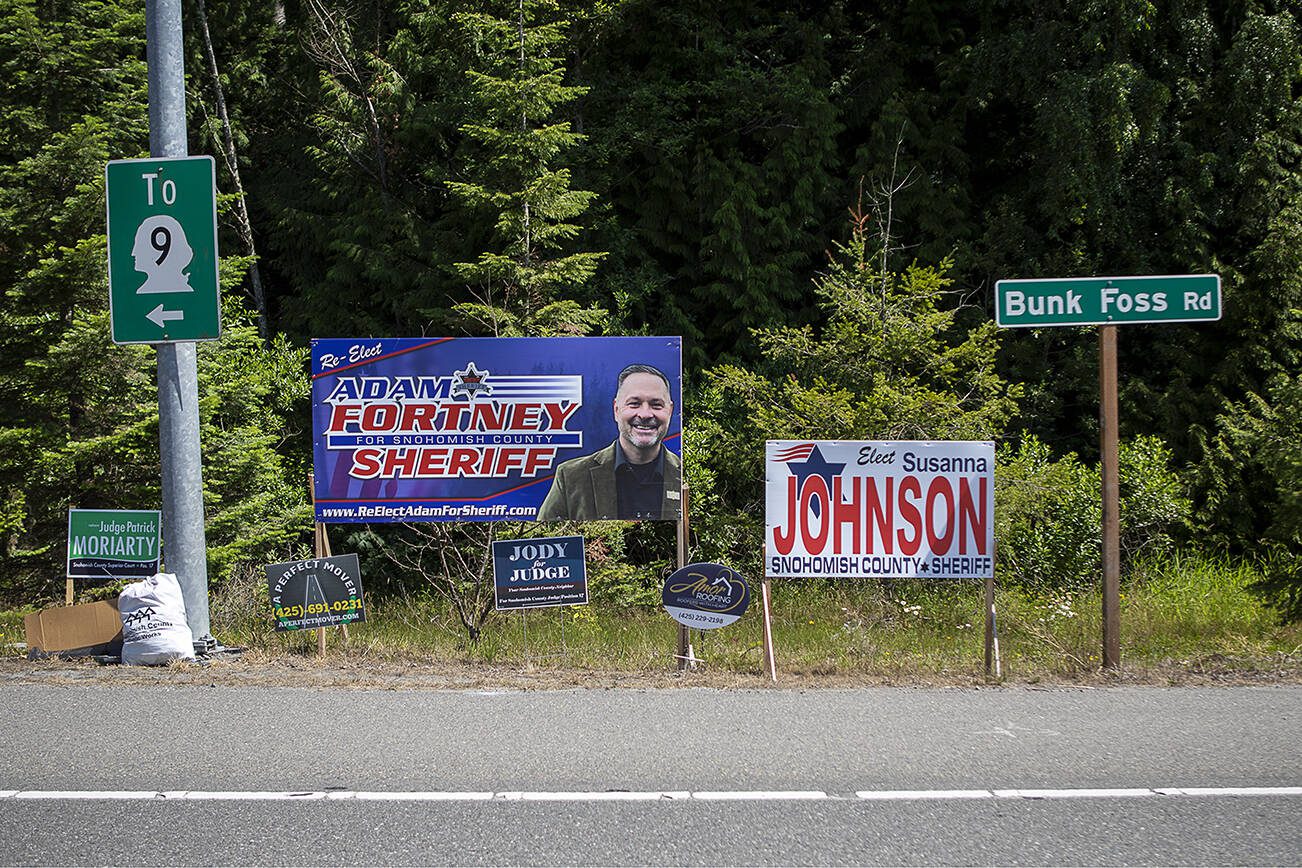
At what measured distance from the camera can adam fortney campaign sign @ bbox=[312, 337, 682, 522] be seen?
323 inches

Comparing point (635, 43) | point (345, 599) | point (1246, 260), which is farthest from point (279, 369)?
point (1246, 260)

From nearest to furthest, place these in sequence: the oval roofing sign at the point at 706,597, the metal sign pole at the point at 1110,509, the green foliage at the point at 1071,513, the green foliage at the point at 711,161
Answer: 1. the metal sign pole at the point at 1110,509
2. the oval roofing sign at the point at 706,597
3. the green foliage at the point at 1071,513
4. the green foliage at the point at 711,161

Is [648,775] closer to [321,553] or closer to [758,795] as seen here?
[758,795]

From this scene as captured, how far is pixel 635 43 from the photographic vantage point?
1817cm

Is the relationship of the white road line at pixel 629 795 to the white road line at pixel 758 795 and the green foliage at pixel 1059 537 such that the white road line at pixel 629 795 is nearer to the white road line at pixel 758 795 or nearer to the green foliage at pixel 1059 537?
the white road line at pixel 758 795

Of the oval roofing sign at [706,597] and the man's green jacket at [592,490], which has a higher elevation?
the man's green jacket at [592,490]

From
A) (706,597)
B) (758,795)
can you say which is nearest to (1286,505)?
(706,597)

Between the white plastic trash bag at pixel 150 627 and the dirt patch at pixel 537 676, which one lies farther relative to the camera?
the white plastic trash bag at pixel 150 627

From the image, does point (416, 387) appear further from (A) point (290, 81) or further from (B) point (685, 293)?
(A) point (290, 81)

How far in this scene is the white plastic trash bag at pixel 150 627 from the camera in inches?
299

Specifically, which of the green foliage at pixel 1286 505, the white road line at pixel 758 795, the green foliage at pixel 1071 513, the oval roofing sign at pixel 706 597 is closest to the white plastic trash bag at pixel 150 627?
the oval roofing sign at pixel 706 597

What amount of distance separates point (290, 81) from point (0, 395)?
10834 mm

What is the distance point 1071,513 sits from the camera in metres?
13.2

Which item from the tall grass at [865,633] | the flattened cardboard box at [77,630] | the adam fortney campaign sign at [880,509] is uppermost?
the adam fortney campaign sign at [880,509]
